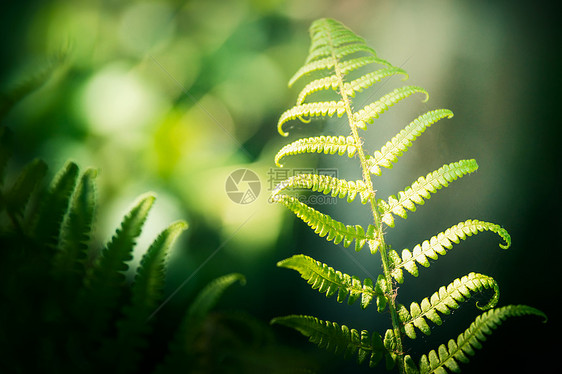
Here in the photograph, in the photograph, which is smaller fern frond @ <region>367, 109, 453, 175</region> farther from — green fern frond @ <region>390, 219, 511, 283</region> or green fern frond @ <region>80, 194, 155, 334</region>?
green fern frond @ <region>80, 194, 155, 334</region>

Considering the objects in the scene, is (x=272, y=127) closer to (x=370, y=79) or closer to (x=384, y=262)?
(x=370, y=79)

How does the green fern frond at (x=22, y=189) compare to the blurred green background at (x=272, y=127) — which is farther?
the blurred green background at (x=272, y=127)

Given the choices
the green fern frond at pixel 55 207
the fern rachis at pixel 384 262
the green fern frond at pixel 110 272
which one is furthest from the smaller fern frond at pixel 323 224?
the green fern frond at pixel 55 207

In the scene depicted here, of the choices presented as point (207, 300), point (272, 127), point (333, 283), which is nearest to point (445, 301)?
point (333, 283)

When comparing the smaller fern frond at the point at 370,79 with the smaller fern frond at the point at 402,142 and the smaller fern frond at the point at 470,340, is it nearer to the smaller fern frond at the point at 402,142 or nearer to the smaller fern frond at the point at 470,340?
the smaller fern frond at the point at 402,142

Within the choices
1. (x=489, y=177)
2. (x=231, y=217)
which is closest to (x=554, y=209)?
(x=489, y=177)

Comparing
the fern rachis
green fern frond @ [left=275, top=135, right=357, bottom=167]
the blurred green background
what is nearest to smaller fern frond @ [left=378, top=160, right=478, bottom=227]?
the fern rachis

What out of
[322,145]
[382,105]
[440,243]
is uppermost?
[382,105]
